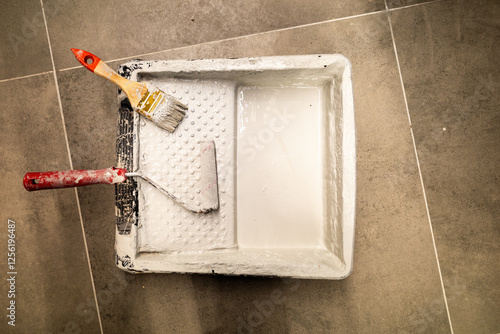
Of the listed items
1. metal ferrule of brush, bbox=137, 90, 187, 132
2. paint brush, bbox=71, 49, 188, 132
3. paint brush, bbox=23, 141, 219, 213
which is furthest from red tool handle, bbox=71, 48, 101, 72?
paint brush, bbox=23, 141, 219, 213

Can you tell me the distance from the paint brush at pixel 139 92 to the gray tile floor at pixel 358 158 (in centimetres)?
58

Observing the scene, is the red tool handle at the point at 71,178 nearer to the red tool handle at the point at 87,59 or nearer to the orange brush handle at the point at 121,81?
the orange brush handle at the point at 121,81

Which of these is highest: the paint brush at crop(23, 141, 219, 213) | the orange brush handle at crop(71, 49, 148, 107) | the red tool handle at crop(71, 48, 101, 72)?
the red tool handle at crop(71, 48, 101, 72)

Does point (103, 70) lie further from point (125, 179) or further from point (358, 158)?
point (358, 158)

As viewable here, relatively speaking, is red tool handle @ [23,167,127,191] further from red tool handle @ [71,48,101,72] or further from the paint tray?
red tool handle @ [71,48,101,72]

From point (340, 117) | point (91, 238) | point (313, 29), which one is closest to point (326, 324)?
point (340, 117)

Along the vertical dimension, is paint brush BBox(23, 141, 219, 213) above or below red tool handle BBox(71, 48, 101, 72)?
below

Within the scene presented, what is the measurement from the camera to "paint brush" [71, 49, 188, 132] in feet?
3.39

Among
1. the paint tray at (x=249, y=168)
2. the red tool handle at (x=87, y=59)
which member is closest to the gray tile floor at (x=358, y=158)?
the paint tray at (x=249, y=168)

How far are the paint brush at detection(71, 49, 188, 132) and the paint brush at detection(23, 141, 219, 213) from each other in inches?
8.0

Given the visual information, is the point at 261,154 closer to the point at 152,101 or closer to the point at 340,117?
the point at 340,117

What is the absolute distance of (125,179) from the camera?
1.01 meters

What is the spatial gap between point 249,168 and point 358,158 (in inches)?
25.6

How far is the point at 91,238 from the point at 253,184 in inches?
40.2
